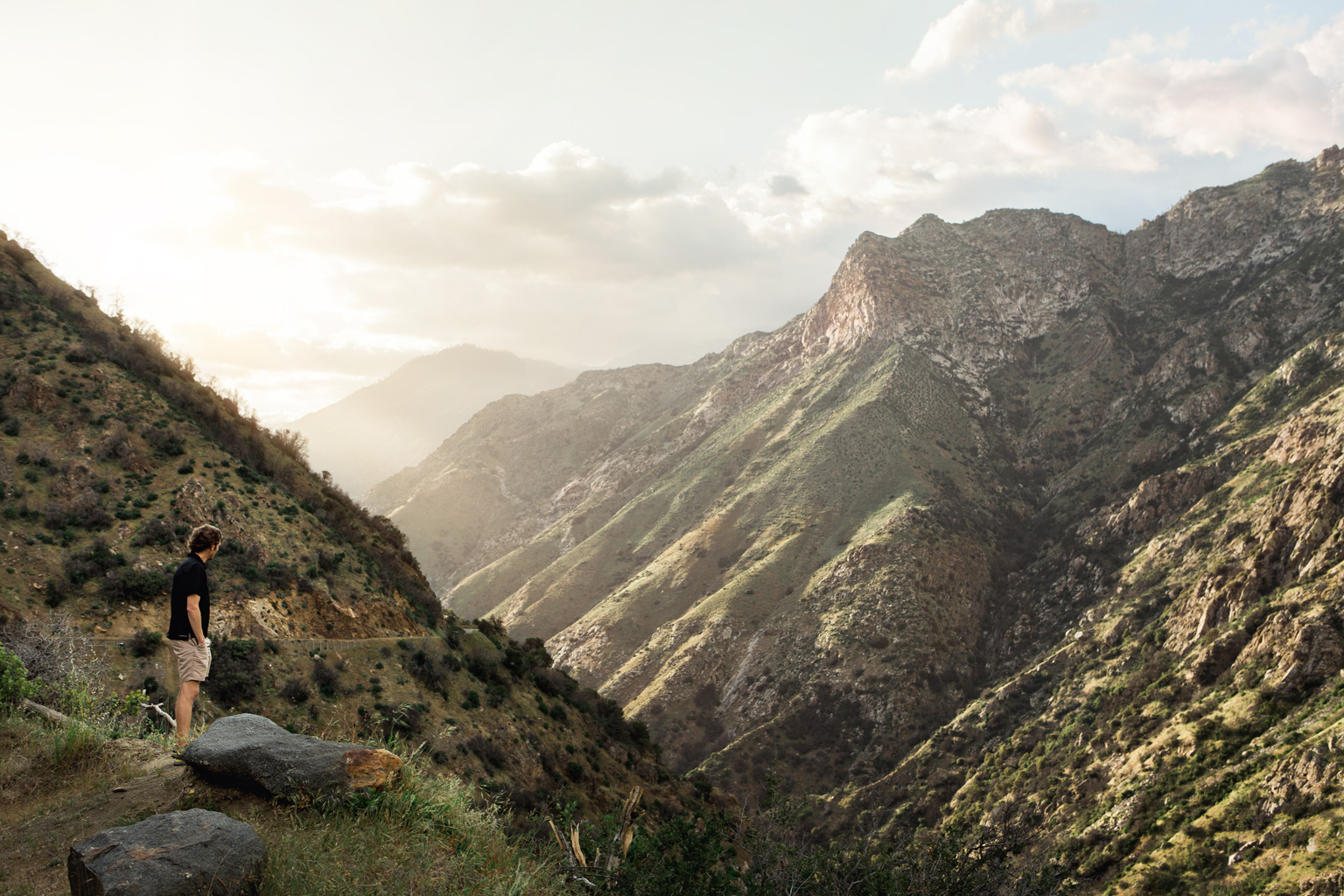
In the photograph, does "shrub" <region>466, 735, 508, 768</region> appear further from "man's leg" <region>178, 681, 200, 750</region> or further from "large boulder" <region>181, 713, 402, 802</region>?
"large boulder" <region>181, 713, 402, 802</region>

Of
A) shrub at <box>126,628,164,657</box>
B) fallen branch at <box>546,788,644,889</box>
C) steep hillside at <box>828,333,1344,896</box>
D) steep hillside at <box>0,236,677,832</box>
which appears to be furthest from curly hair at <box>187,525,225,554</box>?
steep hillside at <box>828,333,1344,896</box>

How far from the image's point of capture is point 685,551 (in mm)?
100375

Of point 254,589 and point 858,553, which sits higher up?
point 254,589

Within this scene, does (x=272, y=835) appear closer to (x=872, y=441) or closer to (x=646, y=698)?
(x=646, y=698)

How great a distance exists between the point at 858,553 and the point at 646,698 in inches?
1166

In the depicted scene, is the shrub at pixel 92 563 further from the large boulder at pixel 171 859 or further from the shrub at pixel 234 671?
the large boulder at pixel 171 859

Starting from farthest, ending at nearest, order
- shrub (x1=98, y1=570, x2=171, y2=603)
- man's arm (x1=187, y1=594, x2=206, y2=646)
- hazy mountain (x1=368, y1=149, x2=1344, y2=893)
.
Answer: hazy mountain (x1=368, y1=149, x2=1344, y2=893) → shrub (x1=98, y1=570, x2=171, y2=603) → man's arm (x1=187, y1=594, x2=206, y2=646)

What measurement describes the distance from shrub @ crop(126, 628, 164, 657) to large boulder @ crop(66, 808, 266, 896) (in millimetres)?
14457

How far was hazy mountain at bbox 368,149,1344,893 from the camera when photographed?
41.8 meters

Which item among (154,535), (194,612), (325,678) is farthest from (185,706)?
(154,535)

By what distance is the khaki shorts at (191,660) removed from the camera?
9.98m

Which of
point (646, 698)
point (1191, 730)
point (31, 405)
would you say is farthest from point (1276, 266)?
point (31, 405)

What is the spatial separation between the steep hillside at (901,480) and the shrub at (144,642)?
54.9m

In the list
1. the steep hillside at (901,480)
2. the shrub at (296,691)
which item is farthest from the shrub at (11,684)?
the steep hillside at (901,480)
